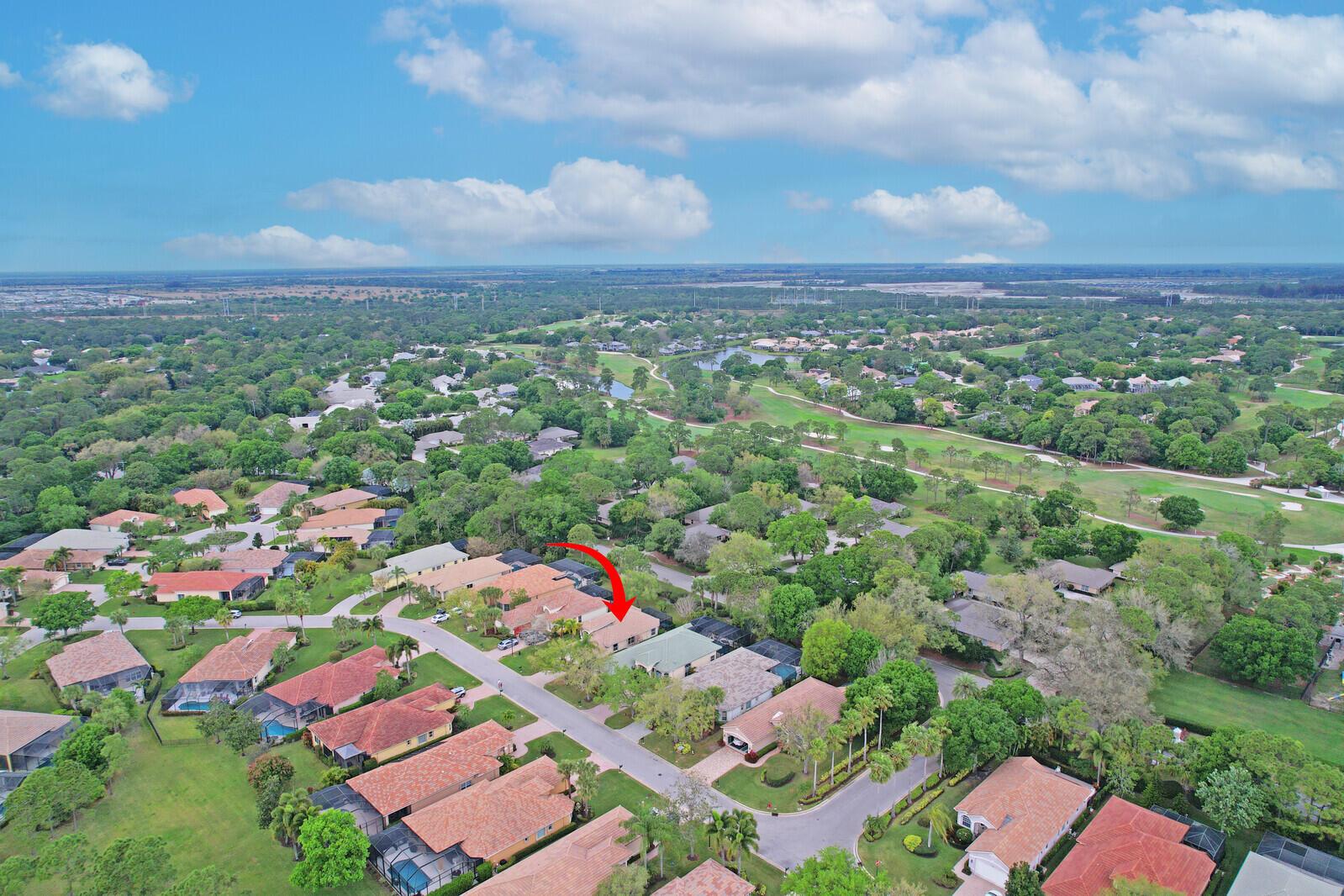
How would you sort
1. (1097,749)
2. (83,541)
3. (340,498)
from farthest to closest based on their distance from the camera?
(340,498) < (83,541) < (1097,749)

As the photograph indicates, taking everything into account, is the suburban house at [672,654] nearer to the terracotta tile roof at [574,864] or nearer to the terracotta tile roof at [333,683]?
the terracotta tile roof at [574,864]

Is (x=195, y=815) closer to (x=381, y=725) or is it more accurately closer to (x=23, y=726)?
(x=381, y=725)

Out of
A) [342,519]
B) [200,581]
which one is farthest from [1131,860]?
[342,519]

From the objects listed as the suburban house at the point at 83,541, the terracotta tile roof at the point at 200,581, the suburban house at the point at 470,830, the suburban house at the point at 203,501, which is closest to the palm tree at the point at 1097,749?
the suburban house at the point at 470,830

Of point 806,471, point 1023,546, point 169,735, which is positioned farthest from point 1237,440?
point 169,735

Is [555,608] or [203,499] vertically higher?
[203,499]
